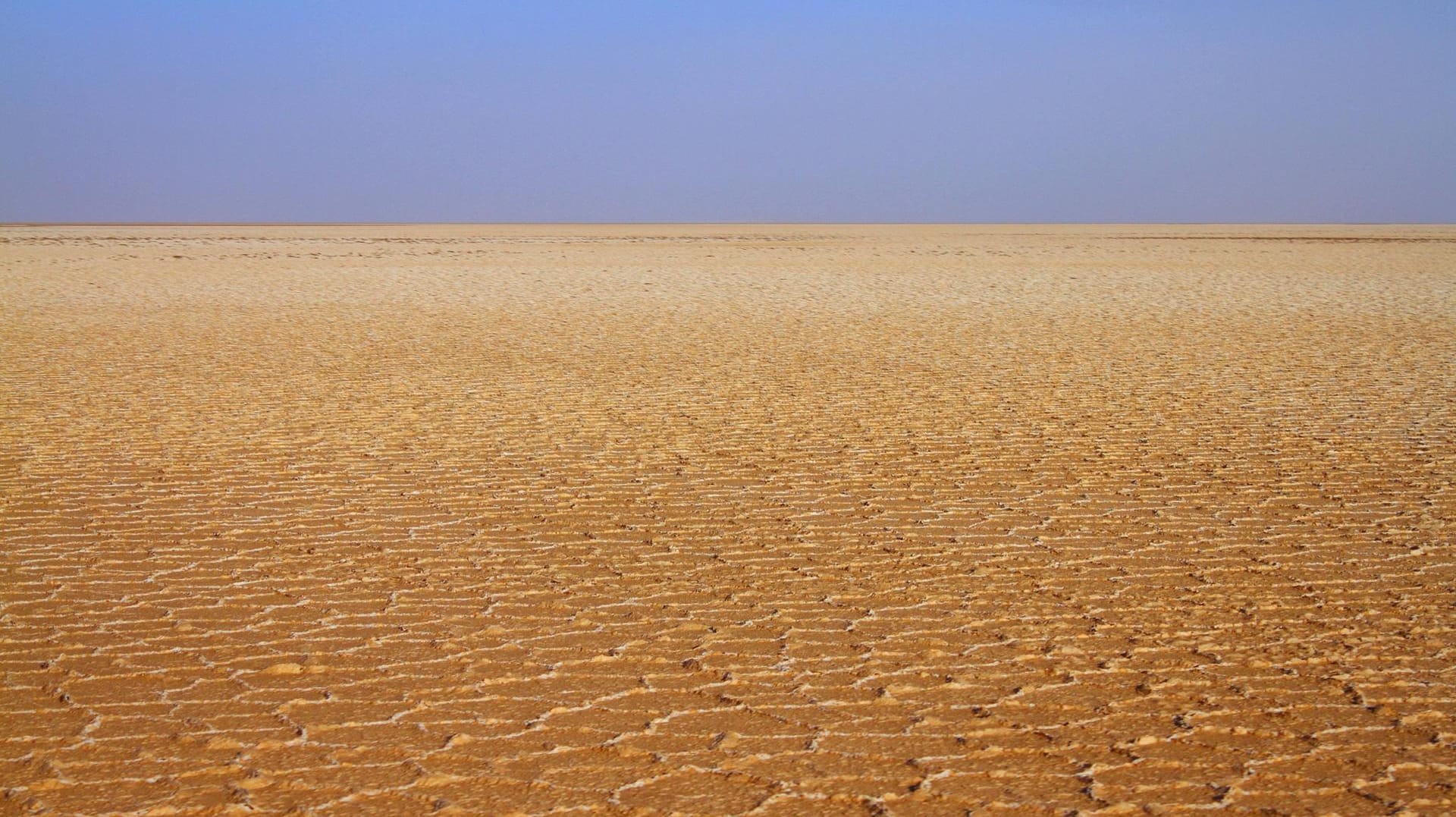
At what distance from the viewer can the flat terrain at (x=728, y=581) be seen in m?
2.71

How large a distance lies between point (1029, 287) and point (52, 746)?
1538 cm

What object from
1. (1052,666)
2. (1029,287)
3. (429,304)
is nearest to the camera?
(1052,666)

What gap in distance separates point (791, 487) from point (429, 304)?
9.75 m

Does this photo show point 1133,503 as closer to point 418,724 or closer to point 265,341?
point 418,724

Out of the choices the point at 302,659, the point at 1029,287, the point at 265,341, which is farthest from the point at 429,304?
the point at 302,659

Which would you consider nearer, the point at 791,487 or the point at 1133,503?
the point at 1133,503

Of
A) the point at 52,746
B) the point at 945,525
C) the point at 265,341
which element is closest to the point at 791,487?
the point at 945,525

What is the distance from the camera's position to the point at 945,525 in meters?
4.74

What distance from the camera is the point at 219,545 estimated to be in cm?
443

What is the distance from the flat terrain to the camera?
8.88 feet

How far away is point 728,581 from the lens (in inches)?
160

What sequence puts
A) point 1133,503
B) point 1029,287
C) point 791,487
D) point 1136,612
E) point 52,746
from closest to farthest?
point 52,746 < point 1136,612 < point 1133,503 < point 791,487 < point 1029,287

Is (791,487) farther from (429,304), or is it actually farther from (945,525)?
(429,304)

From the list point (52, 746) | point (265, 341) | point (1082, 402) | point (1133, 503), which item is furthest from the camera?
point (265, 341)
